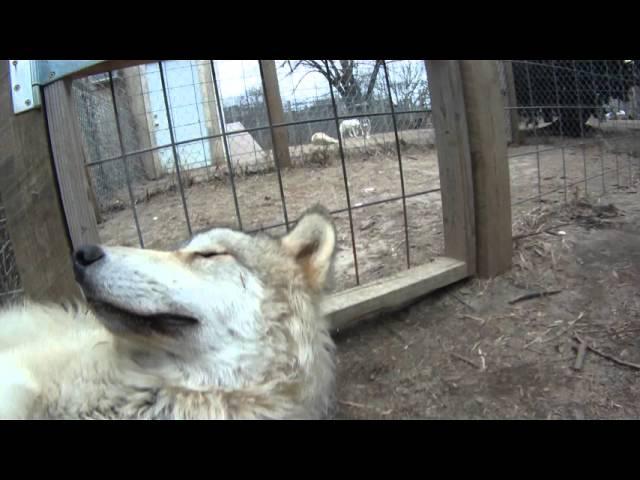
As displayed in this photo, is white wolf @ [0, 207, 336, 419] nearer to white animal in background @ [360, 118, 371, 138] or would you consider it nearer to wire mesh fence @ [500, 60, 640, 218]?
wire mesh fence @ [500, 60, 640, 218]

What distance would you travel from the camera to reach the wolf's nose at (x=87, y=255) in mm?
1524

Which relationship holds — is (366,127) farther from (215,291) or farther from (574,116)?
(215,291)

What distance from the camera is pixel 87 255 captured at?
1.53 m

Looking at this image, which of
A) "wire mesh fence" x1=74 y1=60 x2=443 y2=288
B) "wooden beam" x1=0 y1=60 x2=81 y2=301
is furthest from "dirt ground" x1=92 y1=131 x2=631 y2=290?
"wooden beam" x1=0 y1=60 x2=81 y2=301

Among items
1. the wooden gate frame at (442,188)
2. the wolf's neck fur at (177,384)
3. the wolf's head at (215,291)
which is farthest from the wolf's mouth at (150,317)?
the wooden gate frame at (442,188)

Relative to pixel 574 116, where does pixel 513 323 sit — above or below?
below

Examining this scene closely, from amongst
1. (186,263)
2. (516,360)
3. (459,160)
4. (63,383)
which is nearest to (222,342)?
(186,263)

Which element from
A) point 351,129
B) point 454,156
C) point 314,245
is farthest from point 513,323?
point 351,129

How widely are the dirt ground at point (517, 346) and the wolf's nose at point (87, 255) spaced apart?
1369mm

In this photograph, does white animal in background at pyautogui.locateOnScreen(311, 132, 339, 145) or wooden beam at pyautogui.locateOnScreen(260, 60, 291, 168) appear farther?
white animal in background at pyautogui.locateOnScreen(311, 132, 339, 145)

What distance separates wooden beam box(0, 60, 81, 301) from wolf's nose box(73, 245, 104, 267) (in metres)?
0.88

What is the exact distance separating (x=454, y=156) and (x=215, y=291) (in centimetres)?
192

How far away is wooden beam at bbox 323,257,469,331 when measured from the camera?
8.99 ft
